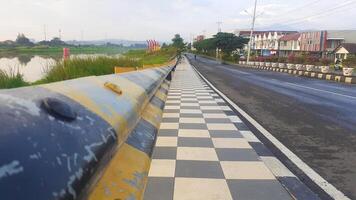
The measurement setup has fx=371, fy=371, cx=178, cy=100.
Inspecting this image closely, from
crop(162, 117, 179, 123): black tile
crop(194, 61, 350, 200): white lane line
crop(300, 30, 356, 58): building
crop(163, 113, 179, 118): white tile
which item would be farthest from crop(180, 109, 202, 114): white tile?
crop(300, 30, 356, 58): building

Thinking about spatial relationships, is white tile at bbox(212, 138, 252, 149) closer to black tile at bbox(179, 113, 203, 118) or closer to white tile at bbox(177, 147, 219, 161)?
white tile at bbox(177, 147, 219, 161)

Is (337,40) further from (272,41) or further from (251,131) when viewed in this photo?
(251,131)

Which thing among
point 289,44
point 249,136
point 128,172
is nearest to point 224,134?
point 249,136

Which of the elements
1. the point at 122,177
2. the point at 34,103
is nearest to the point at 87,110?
the point at 34,103

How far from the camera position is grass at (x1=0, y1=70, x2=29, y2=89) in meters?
4.80

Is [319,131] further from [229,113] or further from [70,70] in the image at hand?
[70,70]

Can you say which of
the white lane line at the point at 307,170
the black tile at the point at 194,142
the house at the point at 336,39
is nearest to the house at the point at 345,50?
the house at the point at 336,39

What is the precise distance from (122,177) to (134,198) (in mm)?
192

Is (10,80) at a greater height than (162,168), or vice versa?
(10,80)

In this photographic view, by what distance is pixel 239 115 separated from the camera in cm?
762

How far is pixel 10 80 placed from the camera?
4.94 m

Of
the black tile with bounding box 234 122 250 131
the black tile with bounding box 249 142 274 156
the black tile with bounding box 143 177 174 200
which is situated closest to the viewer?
the black tile with bounding box 143 177 174 200

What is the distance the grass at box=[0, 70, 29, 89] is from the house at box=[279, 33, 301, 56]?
83.5 metres

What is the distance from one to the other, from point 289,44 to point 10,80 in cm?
9020
